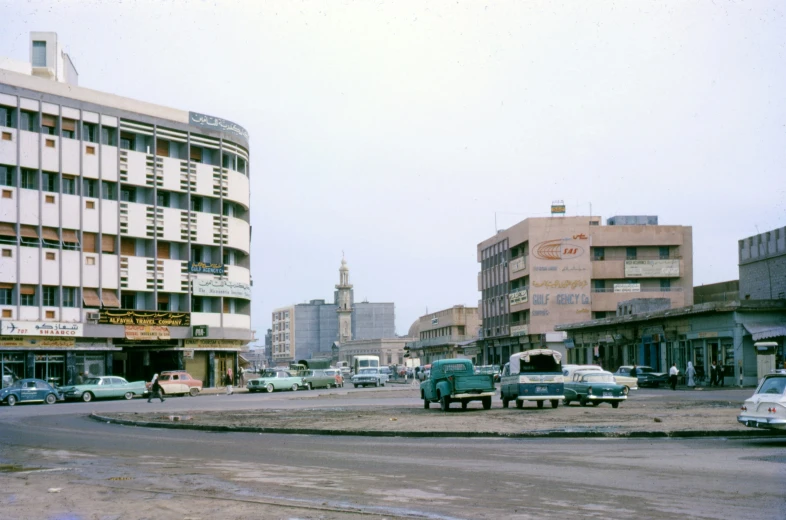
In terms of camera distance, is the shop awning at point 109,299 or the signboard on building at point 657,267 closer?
the shop awning at point 109,299

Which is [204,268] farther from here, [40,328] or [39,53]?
[39,53]

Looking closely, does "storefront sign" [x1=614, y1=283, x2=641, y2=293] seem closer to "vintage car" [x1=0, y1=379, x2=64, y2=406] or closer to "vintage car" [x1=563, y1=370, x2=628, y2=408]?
"vintage car" [x1=563, y1=370, x2=628, y2=408]

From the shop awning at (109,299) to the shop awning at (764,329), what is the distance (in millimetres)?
40585

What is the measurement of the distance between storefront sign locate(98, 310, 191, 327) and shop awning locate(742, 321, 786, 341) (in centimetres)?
3830

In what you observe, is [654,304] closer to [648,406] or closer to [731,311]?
[731,311]

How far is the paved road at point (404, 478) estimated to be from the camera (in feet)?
33.8

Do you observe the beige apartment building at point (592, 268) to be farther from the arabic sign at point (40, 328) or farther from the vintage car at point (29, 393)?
the vintage car at point (29, 393)

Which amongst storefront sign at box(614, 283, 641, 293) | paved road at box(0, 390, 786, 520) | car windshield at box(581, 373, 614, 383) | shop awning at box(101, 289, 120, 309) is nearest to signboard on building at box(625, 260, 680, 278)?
storefront sign at box(614, 283, 641, 293)

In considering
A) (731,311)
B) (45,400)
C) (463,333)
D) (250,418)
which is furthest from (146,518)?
(463,333)

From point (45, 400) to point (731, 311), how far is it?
3850 centimetres

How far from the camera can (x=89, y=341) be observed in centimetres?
6350

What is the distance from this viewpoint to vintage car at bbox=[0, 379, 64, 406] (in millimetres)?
47062

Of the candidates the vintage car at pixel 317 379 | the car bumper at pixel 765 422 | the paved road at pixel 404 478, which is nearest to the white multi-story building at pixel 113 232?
the vintage car at pixel 317 379

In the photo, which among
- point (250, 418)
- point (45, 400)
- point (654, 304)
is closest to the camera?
point (250, 418)
